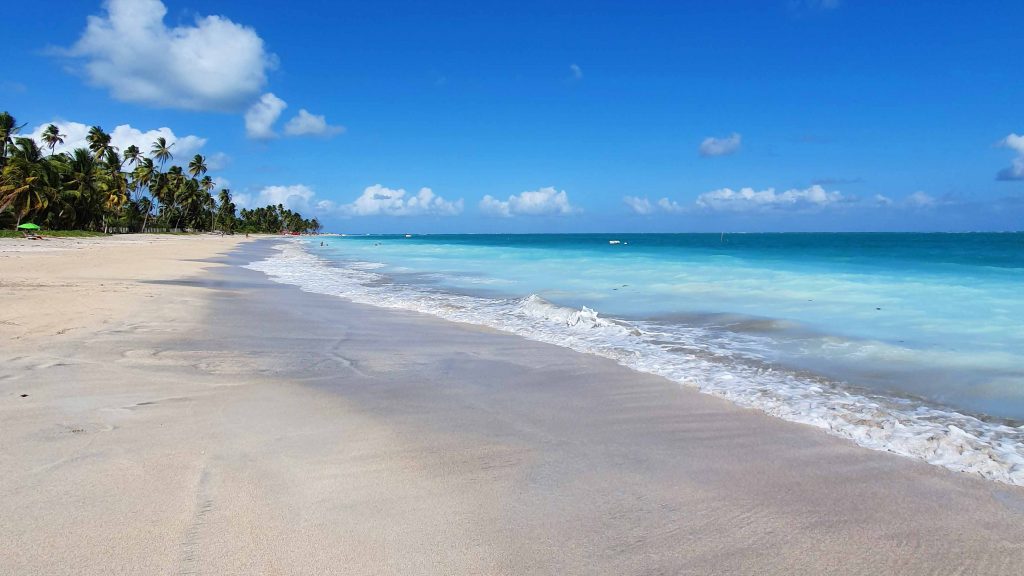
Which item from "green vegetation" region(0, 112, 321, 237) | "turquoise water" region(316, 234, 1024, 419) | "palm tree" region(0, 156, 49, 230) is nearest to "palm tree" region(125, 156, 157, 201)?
"green vegetation" region(0, 112, 321, 237)

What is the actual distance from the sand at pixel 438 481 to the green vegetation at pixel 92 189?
2075 inches

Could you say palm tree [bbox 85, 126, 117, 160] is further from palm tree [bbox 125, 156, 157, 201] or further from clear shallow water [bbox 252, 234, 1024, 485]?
clear shallow water [bbox 252, 234, 1024, 485]

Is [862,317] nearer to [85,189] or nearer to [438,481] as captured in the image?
[438,481]

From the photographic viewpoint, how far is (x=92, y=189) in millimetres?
57750

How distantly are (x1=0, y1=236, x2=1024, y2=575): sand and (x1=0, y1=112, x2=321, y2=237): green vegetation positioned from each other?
52.7 meters

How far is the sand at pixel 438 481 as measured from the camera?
2615mm

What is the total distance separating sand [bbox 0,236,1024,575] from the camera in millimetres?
2615

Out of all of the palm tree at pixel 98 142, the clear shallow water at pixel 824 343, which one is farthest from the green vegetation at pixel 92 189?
the clear shallow water at pixel 824 343

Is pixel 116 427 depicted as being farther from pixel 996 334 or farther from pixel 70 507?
pixel 996 334

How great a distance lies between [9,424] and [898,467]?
6287mm

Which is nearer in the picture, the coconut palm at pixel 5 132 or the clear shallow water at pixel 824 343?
the clear shallow water at pixel 824 343

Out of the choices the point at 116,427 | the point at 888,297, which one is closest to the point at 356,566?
the point at 116,427

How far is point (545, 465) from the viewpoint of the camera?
146 inches

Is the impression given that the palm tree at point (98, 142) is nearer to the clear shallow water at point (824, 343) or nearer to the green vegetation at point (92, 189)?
the green vegetation at point (92, 189)
